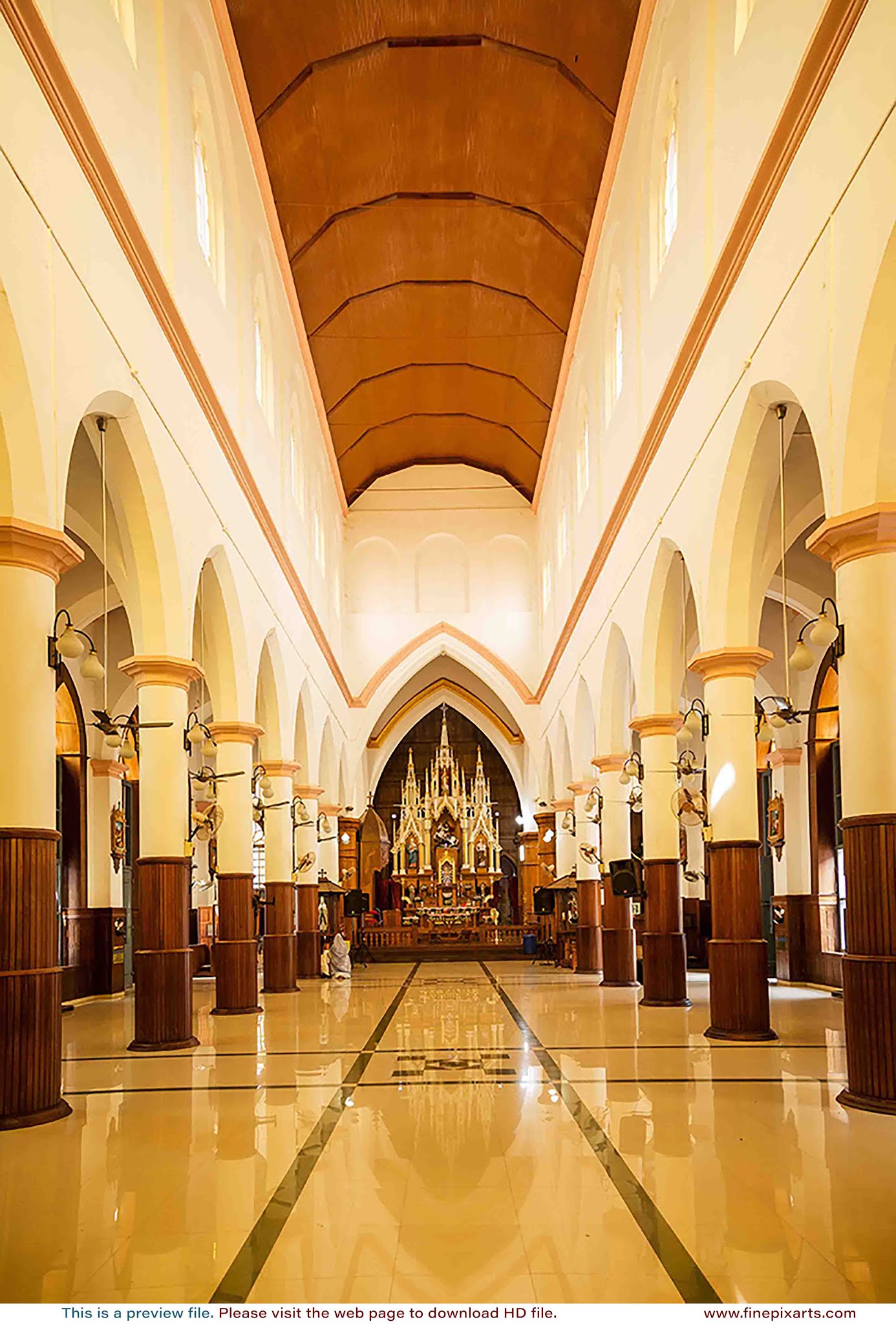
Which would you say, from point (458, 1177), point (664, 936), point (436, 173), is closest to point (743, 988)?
point (664, 936)

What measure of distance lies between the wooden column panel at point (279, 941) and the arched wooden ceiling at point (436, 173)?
11.1 m

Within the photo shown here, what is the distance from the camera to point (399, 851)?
41.8 m

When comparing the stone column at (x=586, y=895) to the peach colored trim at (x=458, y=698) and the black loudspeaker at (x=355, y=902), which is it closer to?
the black loudspeaker at (x=355, y=902)

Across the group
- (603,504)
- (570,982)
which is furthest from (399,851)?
(603,504)

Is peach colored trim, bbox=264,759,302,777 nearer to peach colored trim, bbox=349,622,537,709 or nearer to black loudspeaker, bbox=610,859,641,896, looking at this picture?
black loudspeaker, bbox=610,859,641,896

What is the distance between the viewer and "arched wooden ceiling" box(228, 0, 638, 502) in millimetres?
18719

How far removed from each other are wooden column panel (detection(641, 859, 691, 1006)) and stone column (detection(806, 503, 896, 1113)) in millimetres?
8449

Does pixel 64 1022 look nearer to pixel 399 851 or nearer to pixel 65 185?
pixel 65 185

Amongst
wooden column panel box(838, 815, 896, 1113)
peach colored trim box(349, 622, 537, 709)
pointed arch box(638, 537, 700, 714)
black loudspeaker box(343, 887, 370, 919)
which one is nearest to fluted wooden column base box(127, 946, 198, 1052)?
pointed arch box(638, 537, 700, 714)

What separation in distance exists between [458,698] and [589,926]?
56.8ft

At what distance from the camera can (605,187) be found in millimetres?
21234

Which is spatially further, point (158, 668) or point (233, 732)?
point (233, 732)

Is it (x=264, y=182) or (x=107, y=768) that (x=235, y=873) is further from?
(x=264, y=182)
